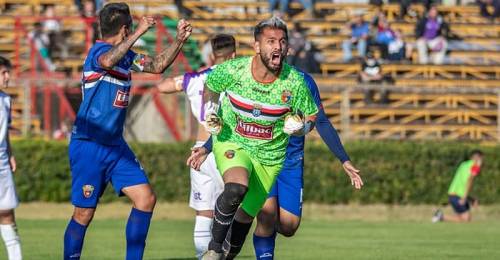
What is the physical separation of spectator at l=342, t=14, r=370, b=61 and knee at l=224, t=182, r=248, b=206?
67.8 ft

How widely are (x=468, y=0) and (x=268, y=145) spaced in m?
26.4

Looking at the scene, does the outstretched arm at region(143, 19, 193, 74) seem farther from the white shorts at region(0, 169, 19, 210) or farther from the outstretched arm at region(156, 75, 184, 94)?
the white shorts at region(0, 169, 19, 210)

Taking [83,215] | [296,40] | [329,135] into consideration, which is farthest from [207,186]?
[296,40]

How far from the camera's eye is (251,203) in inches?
443

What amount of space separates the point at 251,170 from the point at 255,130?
0.34m

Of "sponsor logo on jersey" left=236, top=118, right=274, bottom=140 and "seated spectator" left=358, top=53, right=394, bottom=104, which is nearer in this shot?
"sponsor logo on jersey" left=236, top=118, right=274, bottom=140

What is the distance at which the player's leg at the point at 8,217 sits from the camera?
1260 centimetres

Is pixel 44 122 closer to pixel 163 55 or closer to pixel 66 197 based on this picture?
pixel 66 197

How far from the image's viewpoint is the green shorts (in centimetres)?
1088

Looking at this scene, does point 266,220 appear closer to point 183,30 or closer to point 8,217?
point 183,30

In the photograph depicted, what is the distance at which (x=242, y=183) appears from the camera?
10.6 m

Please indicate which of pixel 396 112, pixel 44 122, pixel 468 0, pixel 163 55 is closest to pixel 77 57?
pixel 44 122

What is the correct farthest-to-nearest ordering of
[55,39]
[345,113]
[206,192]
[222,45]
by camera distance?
1. [55,39]
2. [345,113]
3. [206,192]
4. [222,45]

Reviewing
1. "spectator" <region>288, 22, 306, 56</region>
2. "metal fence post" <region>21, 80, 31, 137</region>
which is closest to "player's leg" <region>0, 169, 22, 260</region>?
"metal fence post" <region>21, 80, 31, 137</region>
